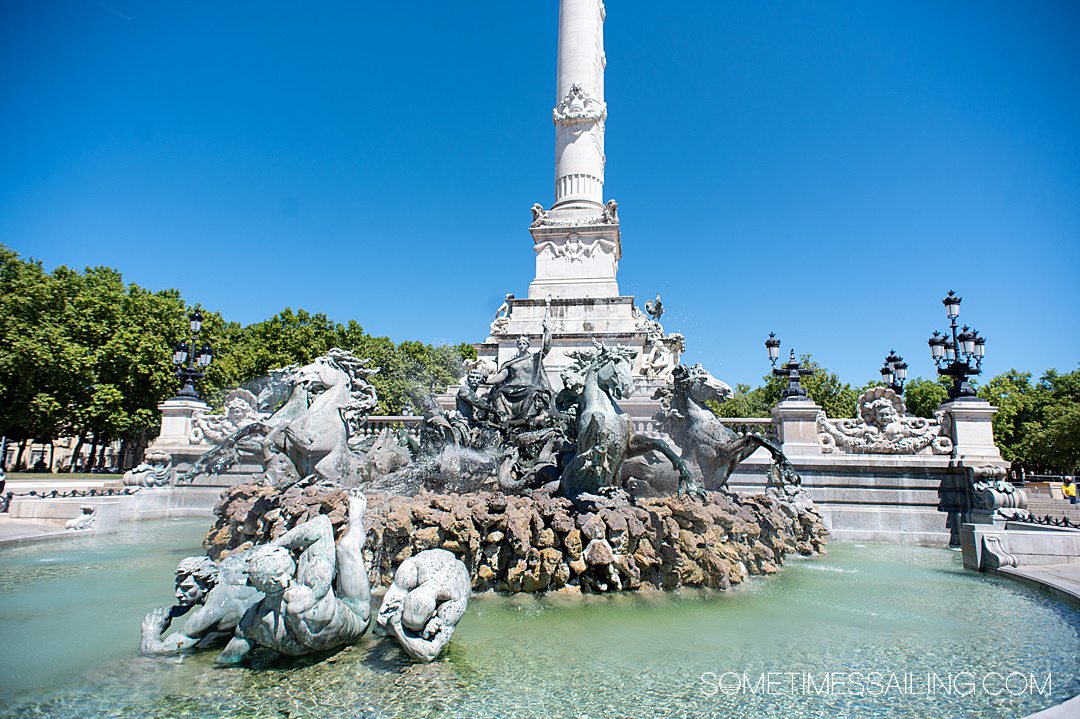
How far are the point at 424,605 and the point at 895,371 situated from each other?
16.2 m

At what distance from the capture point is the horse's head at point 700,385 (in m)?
9.29

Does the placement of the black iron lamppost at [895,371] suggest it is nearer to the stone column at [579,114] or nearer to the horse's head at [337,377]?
the stone column at [579,114]

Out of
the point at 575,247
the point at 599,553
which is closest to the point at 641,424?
the point at 599,553

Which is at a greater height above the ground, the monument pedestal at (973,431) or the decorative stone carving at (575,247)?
the decorative stone carving at (575,247)

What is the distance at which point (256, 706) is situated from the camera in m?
3.54

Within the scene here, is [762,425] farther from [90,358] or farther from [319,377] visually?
[90,358]

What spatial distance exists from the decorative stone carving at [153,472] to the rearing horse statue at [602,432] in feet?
37.7

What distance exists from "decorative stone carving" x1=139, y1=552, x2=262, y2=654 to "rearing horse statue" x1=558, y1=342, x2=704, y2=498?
4.22 m

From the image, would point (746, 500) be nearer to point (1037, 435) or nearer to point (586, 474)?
point (586, 474)

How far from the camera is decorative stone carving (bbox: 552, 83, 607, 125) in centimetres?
2214

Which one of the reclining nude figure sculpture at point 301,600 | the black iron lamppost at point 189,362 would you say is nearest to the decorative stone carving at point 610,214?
the black iron lamppost at point 189,362

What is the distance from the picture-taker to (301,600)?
388 centimetres

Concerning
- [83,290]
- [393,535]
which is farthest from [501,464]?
[83,290]

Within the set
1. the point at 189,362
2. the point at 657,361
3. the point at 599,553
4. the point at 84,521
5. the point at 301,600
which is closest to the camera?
the point at 301,600
